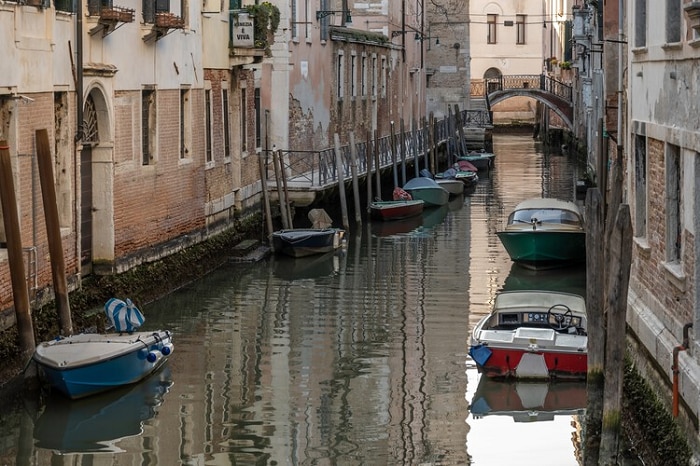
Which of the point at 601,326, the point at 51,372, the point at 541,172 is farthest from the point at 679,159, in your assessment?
the point at 541,172

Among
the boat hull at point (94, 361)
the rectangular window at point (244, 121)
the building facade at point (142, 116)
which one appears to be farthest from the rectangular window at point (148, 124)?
the boat hull at point (94, 361)

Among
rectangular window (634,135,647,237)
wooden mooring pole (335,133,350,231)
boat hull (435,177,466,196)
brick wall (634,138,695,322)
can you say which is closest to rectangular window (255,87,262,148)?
wooden mooring pole (335,133,350,231)

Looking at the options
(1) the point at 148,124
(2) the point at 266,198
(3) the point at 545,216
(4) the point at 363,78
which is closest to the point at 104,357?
(1) the point at 148,124

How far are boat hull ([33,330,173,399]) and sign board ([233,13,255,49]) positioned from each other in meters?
10.6

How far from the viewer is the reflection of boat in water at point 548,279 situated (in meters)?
22.7

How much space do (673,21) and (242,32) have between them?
13142 millimetres

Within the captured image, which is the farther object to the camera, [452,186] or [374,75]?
Answer: [374,75]

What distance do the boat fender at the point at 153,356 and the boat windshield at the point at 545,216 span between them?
35.8 ft

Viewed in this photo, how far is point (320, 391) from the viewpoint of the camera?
15.0m

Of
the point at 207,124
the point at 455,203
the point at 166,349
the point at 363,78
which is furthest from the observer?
the point at 363,78

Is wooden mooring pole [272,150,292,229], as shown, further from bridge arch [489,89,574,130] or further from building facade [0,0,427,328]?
bridge arch [489,89,574,130]

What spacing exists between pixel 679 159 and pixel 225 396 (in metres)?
5.12

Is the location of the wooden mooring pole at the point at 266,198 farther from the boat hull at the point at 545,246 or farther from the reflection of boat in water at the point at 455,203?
the reflection of boat in water at the point at 455,203

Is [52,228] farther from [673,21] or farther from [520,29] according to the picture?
[520,29]
